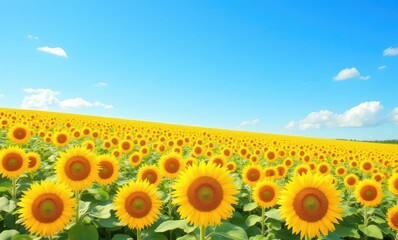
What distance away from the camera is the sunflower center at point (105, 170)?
700cm

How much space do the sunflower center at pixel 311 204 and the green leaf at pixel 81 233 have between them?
8.72 ft

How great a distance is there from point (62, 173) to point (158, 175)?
6.82 feet

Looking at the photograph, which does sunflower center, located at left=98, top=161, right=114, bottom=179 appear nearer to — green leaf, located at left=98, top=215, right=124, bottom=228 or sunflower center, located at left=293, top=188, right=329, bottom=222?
green leaf, located at left=98, top=215, right=124, bottom=228

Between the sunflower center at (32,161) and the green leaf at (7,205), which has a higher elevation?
the sunflower center at (32,161)

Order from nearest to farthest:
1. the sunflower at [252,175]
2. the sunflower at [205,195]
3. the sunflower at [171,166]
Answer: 1. the sunflower at [205,195]
2. the sunflower at [171,166]
3. the sunflower at [252,175]

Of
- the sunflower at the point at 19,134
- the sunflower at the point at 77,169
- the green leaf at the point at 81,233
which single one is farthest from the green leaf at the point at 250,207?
the sunflower at the point at 19,134

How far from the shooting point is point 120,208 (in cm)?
504

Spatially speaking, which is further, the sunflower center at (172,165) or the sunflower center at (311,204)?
the sunflower center at (172,165)

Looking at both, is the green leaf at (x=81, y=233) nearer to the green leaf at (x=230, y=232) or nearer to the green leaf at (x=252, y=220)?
the green leaf at (x=230, y=232)

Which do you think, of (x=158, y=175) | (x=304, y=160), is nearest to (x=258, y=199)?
(x=158, y=175)

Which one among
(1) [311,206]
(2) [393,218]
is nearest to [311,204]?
(1) [311,206]

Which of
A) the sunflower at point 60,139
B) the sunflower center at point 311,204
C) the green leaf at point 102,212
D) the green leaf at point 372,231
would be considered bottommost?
the green leaf at point 372,231

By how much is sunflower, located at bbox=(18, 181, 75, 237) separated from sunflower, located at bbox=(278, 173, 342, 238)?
2.94 m

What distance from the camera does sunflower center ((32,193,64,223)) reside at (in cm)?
484
